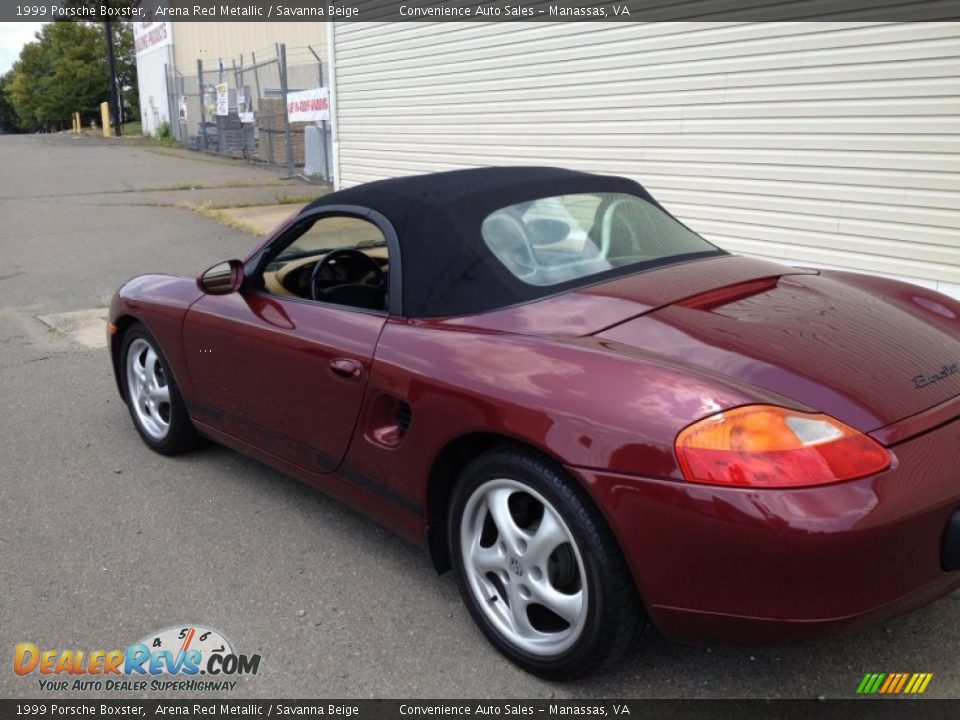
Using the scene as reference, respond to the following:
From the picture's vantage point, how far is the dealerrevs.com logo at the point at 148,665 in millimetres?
2645

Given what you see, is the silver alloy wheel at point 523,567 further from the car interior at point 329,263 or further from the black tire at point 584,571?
the car interior at point 329,263

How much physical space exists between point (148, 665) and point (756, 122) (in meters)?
6.17

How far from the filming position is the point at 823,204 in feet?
22.1

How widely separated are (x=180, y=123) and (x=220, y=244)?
21.2 meters

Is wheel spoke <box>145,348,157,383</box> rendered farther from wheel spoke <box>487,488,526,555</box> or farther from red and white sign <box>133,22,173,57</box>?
red and white sign <box>133,22,173,57</box>

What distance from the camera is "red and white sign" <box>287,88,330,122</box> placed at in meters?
14.8

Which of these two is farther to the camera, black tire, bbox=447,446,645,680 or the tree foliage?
the tree foliage

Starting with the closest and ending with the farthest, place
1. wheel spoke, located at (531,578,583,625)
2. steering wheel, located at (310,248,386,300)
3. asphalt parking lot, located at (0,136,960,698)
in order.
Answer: wheel spoke, located at (531,578,583,625)
asphalt parking lot, located at (0,136,960,698)
steering wheel, located at (310,248,386,300)

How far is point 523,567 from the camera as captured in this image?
2.49 m

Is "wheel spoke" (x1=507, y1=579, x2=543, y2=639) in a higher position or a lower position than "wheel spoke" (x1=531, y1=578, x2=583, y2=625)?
lower

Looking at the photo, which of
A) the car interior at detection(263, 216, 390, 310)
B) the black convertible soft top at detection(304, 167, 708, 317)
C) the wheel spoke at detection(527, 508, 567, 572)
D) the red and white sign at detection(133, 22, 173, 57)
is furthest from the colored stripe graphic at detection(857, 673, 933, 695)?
the red and white sign at detection(133, 22, 173, 57)

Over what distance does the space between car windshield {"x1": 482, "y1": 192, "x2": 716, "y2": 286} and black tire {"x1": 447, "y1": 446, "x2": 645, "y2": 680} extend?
2.31 ft

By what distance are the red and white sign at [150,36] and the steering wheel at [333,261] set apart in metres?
30.2

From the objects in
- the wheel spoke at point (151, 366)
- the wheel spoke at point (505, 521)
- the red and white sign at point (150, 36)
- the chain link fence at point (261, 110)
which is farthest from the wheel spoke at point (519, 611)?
the red and white sign at point (150, 36)
